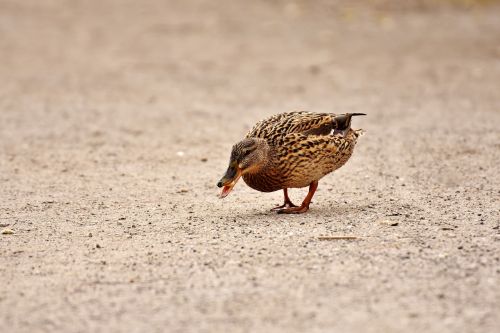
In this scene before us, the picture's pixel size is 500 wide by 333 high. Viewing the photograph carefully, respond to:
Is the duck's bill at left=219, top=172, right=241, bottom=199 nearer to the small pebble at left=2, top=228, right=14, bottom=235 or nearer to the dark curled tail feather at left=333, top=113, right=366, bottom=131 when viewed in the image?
the dark curled tail feather at left=333, top=113, right=366, bottom=131

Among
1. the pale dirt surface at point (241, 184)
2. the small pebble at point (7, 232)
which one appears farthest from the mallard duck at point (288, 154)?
the small pebble at point (7, 232)

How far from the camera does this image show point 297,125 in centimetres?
721

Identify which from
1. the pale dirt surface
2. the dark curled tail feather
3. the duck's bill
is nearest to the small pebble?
the pale dirt surface

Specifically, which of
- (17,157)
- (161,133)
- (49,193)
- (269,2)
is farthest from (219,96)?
(269,2)

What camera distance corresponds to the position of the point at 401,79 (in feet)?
45.7

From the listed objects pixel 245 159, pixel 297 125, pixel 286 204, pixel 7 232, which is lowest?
pixel 7 232

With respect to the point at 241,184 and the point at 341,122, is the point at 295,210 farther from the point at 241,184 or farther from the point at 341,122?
the point at 241,184

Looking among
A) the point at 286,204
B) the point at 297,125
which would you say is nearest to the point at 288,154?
the point at 297,125

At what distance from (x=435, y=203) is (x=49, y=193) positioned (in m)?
3.59

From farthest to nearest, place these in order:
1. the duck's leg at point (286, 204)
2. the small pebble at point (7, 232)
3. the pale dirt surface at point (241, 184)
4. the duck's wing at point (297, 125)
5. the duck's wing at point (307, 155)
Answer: the duck's leg at point (286, 204) < the duck's wing at point (297, 125) < the duck's wing at point (307, 155) < the small pebble at point (7, 232) < the pale dirt surface at point (241, 184)

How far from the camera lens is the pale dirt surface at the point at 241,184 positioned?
16.5 ft

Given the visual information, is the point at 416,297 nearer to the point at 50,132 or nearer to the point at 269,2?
the point at 50,132

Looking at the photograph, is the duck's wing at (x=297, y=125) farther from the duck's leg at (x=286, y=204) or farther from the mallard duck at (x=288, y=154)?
the duck's leg at (x=286, y=204)

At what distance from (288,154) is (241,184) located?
1755 mm
